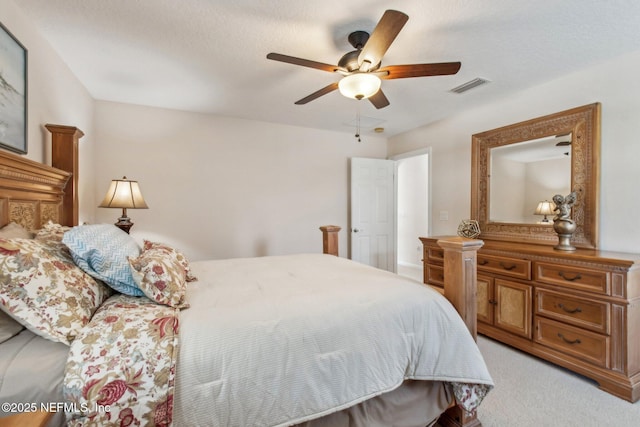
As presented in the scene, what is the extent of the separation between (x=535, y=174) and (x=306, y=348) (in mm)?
2938

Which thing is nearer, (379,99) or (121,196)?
(379,99)

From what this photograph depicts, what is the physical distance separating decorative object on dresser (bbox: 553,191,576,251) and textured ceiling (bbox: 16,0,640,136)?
114cm

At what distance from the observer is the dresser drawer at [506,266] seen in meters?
2.40

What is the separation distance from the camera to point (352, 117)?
12.1 ft

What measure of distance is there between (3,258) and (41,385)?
0.45 metres

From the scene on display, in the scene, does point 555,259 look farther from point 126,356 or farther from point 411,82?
point 126,356

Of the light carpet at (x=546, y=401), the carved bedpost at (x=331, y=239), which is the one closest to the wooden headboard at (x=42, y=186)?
the carved bedpost at (x=331, y=239)

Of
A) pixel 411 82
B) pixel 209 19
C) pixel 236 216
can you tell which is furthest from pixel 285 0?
pixel 236 216

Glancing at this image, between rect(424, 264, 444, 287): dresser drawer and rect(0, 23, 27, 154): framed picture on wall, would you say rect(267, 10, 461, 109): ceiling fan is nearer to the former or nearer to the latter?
rect(0, 23, 27, 154): framed picture on wall

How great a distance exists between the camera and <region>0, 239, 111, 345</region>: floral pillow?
94cm

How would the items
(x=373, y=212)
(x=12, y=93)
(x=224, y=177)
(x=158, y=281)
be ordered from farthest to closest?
(x=373, y=212)
(x=224, y=177)
(x=12, y=93)
(x=158, y=281)

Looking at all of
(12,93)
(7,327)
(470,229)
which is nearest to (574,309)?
(470,229)

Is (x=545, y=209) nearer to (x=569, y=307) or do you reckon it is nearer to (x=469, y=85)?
(x=569, y=307)

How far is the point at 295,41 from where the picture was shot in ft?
6.67
